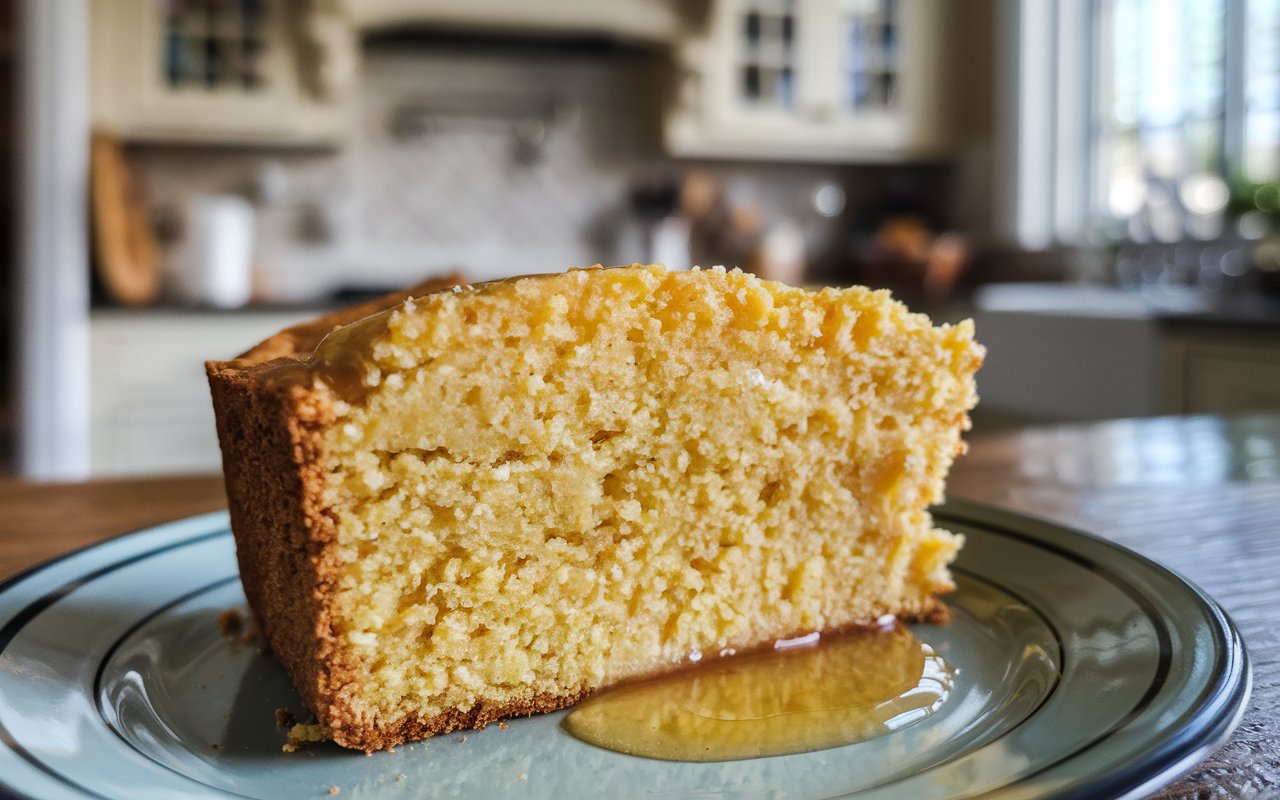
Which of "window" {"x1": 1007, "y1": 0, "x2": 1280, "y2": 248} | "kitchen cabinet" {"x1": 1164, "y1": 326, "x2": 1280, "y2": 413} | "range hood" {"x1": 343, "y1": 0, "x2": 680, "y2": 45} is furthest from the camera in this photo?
"range hood" {"x1": 343, "y1": 0, "x2": 680, "y2": 45}

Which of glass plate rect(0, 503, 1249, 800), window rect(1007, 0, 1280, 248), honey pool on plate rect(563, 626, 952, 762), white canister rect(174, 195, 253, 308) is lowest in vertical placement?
honey pool on plate rect(563, 626, 952, 762)

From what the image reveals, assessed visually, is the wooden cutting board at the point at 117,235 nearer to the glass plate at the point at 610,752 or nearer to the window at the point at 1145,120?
the glass plate at the point at 610,752

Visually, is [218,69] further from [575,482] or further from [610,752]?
[610,752]

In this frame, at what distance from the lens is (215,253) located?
3.35 m

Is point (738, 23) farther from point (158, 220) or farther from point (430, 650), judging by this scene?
point (430, 650)

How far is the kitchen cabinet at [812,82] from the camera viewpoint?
3887 mm

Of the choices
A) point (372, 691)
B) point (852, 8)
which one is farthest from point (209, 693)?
point (852, 8)

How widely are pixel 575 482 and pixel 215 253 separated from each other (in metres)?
2.94

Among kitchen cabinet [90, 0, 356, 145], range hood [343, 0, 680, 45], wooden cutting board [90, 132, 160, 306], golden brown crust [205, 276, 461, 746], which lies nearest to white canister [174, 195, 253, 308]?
wooden cutting board [90, 132, 160, 306]

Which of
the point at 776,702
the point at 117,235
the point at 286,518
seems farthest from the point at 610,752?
the point at 117,235

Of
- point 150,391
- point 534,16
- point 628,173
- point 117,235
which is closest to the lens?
point 150,391

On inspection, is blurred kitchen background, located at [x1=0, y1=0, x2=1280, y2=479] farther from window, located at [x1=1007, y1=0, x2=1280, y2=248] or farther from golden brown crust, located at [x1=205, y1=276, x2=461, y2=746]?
golden brown crust, located at [x1=205, y1=276, x2=461, y2=746]

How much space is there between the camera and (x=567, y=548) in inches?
30.9

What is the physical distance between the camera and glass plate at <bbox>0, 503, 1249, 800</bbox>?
526mm
